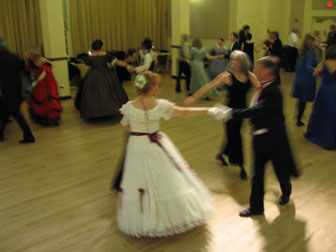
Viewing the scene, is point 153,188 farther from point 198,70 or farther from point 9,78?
point 198,70

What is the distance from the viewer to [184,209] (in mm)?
2770

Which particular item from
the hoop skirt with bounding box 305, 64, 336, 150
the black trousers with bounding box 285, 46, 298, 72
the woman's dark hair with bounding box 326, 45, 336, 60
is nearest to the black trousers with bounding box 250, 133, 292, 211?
the hoop skirt with bounding box 305, 64, 336, 150

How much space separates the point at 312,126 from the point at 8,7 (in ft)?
23.6

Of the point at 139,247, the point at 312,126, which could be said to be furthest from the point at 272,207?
the point at 312,126

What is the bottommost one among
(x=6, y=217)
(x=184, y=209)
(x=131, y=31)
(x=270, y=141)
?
(x=6, y=217)

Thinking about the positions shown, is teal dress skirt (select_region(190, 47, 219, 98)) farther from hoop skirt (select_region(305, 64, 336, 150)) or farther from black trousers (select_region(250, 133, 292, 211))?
black trousers (select_region(250, 133, 292, 211))

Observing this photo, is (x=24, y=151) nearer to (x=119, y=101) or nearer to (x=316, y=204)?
(x=119, y=101)

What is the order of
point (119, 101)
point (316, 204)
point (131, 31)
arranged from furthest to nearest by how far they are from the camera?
point (131, 31) < point (119, 101) < point (316, 204)

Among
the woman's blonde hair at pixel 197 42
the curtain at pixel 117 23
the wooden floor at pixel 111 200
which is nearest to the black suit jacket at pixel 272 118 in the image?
the wooden floor at pixel 111 200

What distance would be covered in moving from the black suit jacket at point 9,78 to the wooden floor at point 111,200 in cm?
61

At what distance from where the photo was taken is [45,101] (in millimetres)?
5785

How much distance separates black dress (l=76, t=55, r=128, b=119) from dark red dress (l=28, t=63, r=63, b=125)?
17.6 inches

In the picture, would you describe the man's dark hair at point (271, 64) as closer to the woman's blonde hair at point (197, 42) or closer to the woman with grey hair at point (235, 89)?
the woman with grey hair at point (235, 89)

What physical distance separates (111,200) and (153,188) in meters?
0.91
